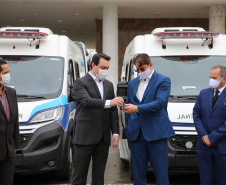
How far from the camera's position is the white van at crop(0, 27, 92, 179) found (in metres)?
6.37

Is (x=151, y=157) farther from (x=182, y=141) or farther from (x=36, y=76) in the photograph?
(x=36, y=76)

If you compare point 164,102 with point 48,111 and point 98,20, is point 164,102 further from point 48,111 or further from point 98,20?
point 98,20

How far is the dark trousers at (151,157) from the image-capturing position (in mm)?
4746

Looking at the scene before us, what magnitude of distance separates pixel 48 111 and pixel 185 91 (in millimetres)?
2241

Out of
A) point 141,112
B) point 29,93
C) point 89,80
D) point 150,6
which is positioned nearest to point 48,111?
point 29,93

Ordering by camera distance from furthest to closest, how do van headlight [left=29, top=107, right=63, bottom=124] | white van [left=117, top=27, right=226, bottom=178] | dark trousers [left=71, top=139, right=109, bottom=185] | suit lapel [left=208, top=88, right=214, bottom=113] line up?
white van [left=117, top=27, right=226, bottom=178]
van headlight [left=29, top=107, right=63, bottom=124]
suit lapel [left=208, top=88, right=214, bottom=113]
dark trousers [left=71, top=139, right=109, bottom=185]

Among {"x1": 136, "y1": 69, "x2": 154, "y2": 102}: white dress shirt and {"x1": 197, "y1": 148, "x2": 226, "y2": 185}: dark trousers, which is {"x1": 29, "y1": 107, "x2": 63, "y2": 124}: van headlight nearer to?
{"x1": 136, "y1": 69, "x2": 154, "y2": 102}: white dress shirt

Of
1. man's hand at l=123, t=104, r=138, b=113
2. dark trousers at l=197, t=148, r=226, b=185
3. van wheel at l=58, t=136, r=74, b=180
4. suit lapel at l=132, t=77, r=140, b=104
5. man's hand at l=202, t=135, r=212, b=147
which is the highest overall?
suit lapel at l=132, t=77, r=140, b=104

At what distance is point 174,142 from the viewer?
6383mm

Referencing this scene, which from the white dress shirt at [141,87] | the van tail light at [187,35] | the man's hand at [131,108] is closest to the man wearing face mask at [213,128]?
the white dress shirt at [141,87]

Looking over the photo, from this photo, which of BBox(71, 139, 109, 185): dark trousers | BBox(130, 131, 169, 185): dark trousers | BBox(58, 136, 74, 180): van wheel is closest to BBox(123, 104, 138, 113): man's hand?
BBox(130, 131, 169, 185): dark trousers

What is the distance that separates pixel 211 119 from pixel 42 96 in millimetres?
2902

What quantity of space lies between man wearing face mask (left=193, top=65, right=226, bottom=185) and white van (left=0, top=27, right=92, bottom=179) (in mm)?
2393

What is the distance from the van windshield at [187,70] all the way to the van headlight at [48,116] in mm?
1800
